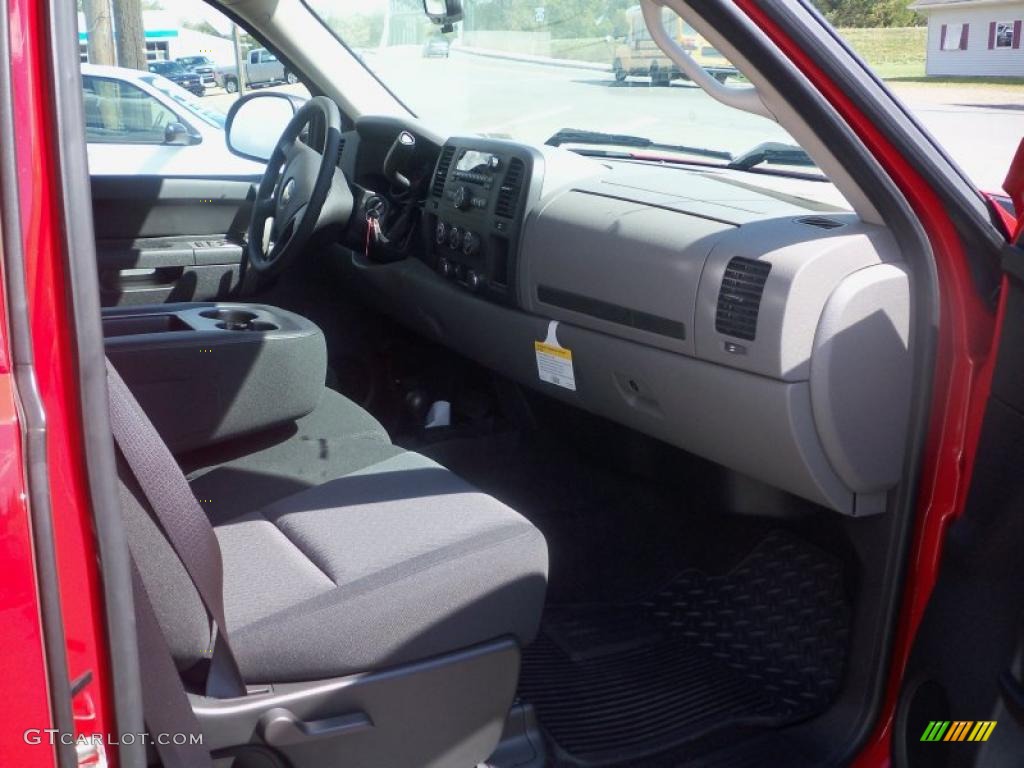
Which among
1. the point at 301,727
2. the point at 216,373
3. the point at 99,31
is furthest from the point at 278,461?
the point at 99,31

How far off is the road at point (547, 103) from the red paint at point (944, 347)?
0.56 m

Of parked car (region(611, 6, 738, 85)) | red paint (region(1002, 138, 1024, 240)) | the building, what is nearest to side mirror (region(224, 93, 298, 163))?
the building

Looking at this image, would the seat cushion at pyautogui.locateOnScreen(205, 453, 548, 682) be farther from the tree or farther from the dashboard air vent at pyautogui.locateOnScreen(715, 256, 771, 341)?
the tree

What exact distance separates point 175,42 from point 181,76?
538 mm

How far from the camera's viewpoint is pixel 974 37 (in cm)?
201

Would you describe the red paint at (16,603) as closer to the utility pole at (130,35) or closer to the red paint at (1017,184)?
the red paint at (1017,184)

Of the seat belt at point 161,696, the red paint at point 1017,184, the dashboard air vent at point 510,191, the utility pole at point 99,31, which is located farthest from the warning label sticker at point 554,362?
the utility pole at point 99,31

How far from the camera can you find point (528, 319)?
8.32ft

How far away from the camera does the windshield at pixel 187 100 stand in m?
4.06

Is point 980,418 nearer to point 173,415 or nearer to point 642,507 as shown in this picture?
point 642,507

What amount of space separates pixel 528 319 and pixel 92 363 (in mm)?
1506

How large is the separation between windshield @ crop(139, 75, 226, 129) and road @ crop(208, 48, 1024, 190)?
100cm

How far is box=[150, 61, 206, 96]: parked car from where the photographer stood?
167 inches

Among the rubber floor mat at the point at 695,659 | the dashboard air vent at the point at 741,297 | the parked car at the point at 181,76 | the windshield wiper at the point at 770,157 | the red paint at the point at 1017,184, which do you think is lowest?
the rubber floor mat at the point at 695,659
